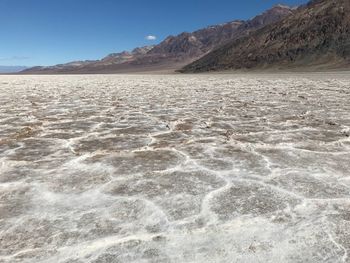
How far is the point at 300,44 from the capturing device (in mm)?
60531

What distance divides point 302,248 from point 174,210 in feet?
2.89

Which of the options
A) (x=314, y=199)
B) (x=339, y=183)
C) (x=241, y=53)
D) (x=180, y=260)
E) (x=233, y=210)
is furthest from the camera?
(x=241, y=53)

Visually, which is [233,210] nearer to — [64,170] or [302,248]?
[302,248]

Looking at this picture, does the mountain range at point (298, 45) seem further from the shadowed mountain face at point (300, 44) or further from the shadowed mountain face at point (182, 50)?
the shadowed mountain face at point (182, 50)

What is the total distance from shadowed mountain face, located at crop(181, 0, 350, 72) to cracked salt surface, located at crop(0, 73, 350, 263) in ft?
163

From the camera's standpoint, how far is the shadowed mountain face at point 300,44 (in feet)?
182

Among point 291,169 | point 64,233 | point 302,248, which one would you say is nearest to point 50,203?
point 64,233

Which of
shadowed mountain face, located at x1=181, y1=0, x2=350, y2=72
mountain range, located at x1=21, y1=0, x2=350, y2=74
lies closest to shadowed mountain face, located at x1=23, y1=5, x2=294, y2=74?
mountain range, located at x1=21, y1=0, x2=350, y2=74

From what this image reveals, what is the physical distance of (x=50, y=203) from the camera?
9.45 feet

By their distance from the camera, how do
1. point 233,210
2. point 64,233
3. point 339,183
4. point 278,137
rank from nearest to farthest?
1. point 64,233
2. point 233,210
3. point 339,183
4. point 278,137

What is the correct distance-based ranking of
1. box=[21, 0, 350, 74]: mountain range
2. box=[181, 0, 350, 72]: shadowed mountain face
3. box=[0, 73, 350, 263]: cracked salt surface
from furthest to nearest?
box=[21, 0, 350, 74]: mountain range → box=[181, 0, 350, 72]: shadowed mountain face → box=[0, 73, 350, 263]: cracked salt surface

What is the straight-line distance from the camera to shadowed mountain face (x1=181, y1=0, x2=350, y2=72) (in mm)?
55406

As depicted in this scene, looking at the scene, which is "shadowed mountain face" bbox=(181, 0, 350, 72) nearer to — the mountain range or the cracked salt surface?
the mountain range

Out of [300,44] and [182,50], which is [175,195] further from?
[182,50]
